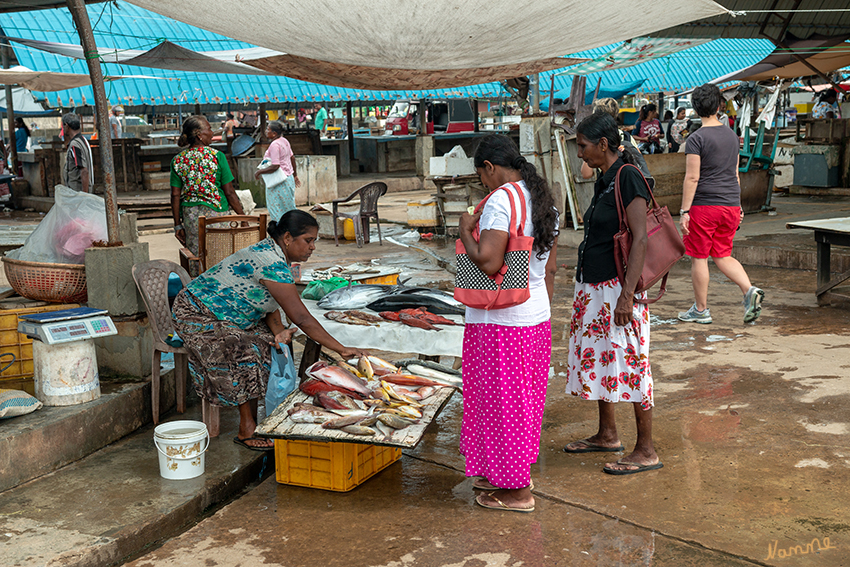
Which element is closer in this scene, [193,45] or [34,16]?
[34,16]

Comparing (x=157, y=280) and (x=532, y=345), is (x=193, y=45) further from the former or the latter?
(x=532, y=345)

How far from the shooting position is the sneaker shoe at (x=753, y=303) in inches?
260

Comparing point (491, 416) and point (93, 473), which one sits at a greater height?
point (491, 416)

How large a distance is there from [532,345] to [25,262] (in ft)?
10.9

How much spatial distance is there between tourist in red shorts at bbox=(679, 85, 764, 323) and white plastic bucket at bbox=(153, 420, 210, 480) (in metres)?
4.26

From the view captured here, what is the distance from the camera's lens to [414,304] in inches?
197

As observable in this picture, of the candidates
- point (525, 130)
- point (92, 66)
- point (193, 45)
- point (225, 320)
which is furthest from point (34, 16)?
point (225, 320)

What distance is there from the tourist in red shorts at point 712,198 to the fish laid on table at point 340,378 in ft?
11.5

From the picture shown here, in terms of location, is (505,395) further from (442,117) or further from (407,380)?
(442,117)

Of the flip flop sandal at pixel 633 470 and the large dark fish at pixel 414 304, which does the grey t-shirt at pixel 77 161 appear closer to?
the large dark fish at pixel 414 304

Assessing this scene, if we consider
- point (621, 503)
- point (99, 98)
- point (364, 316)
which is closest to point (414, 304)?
point (364, 316)

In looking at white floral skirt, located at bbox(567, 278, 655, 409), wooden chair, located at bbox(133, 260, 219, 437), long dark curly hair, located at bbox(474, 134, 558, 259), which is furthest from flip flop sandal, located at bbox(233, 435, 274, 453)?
long dark curly hair, located at bbox(474, 134, 558, 259)

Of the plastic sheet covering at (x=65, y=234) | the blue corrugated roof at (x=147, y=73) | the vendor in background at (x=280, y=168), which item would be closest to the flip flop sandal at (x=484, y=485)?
the plastic sheet covering at (x=65, y=234)

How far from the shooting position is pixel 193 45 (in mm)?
22203
